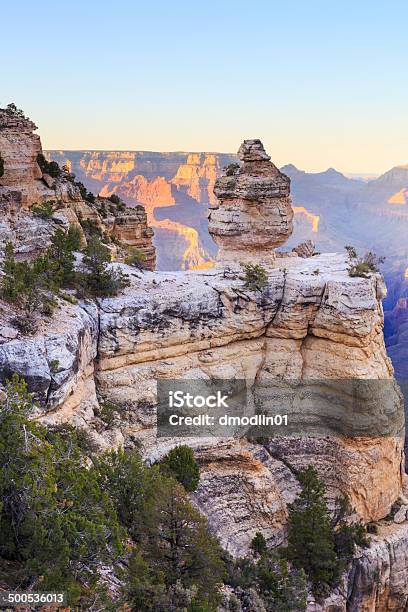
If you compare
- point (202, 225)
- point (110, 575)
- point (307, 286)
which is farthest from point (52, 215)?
point (202, 225)

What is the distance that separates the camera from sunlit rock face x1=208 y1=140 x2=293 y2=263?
26359 mm

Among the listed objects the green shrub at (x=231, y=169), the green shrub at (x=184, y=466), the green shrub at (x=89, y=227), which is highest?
the green shrub at (x=231, y=169)

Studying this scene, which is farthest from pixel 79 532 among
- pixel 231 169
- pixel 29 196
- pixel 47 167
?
pixel 47 167

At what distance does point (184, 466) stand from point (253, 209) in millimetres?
11896

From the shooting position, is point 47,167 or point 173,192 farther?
point 173,192

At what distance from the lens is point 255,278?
82.0 feet

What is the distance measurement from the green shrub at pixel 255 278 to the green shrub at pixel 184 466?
23.8 feet

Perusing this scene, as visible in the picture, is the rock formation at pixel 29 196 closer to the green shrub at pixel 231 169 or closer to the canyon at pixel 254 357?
the canyon at pixel 254 357

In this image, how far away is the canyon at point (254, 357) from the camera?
22.1 m

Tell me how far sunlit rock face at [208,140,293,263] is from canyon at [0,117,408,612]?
0.16 feet

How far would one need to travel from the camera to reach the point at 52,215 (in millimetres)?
27406

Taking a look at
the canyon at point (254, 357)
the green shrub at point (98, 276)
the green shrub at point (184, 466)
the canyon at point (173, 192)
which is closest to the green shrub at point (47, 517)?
the canyon at point (254, 357)

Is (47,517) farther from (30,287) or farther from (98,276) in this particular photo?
(98,276)

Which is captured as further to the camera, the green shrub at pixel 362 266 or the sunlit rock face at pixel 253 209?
the sunlit rock face at pixel 253 209
